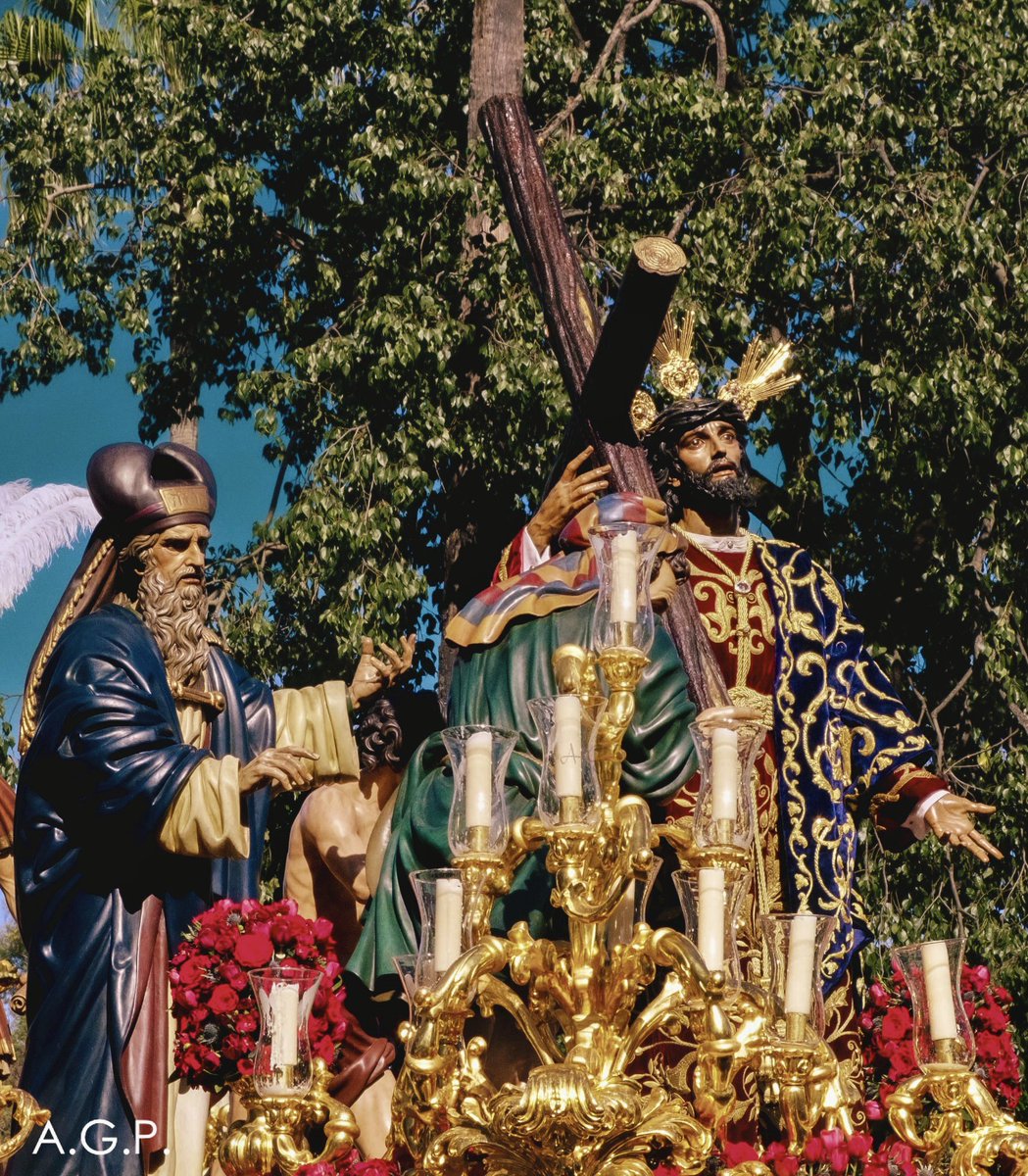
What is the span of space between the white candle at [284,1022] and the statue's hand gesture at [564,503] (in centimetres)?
310

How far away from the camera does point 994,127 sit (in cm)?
1159

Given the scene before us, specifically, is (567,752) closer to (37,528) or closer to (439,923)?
(439,923)

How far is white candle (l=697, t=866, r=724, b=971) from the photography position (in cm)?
538

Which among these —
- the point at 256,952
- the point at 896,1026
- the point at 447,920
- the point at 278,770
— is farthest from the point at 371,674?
the point at 896,1026

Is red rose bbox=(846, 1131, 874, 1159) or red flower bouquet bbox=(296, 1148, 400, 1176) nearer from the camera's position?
red rose bbox=(846, 1131, 874, 1159)

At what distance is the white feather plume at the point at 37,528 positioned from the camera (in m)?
11.3

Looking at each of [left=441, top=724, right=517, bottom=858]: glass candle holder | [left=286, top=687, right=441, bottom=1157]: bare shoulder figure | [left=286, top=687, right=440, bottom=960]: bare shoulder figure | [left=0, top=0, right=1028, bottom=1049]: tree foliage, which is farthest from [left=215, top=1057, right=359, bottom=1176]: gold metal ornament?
[left=0, top=0, right=1028, bottom=1049]: tree foliage

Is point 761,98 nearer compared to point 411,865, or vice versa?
point 411,865

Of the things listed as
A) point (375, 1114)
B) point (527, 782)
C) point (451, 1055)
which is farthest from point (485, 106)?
point (451, 1055)

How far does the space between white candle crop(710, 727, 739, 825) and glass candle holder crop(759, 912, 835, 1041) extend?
28cm

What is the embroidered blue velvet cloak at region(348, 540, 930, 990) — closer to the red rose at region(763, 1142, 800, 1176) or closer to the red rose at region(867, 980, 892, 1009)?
the red rose at region(867, 980, 892, 1009)

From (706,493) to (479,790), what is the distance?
10.3 ft

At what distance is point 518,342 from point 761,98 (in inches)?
81.6

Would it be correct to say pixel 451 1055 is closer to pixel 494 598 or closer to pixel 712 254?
pixel 494 598
